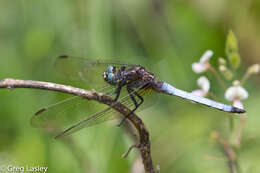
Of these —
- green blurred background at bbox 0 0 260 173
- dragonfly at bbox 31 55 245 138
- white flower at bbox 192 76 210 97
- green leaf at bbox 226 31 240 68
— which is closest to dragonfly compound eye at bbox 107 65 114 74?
dragonfly at bbox 31 55 245 138

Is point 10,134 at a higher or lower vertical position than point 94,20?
lower

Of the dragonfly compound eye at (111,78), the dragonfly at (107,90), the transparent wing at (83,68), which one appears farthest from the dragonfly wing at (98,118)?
the transparent wing at (83,68)

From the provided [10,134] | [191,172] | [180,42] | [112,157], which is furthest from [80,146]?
[180,42]

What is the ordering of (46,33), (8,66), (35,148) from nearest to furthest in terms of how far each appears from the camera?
(35,148) < (8,66) < (46,33)

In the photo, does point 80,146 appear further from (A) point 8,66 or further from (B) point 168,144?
(A) point 8,66

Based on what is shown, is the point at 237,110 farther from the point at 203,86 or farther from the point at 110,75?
the point at 110,75

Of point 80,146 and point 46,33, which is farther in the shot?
point 46,33
